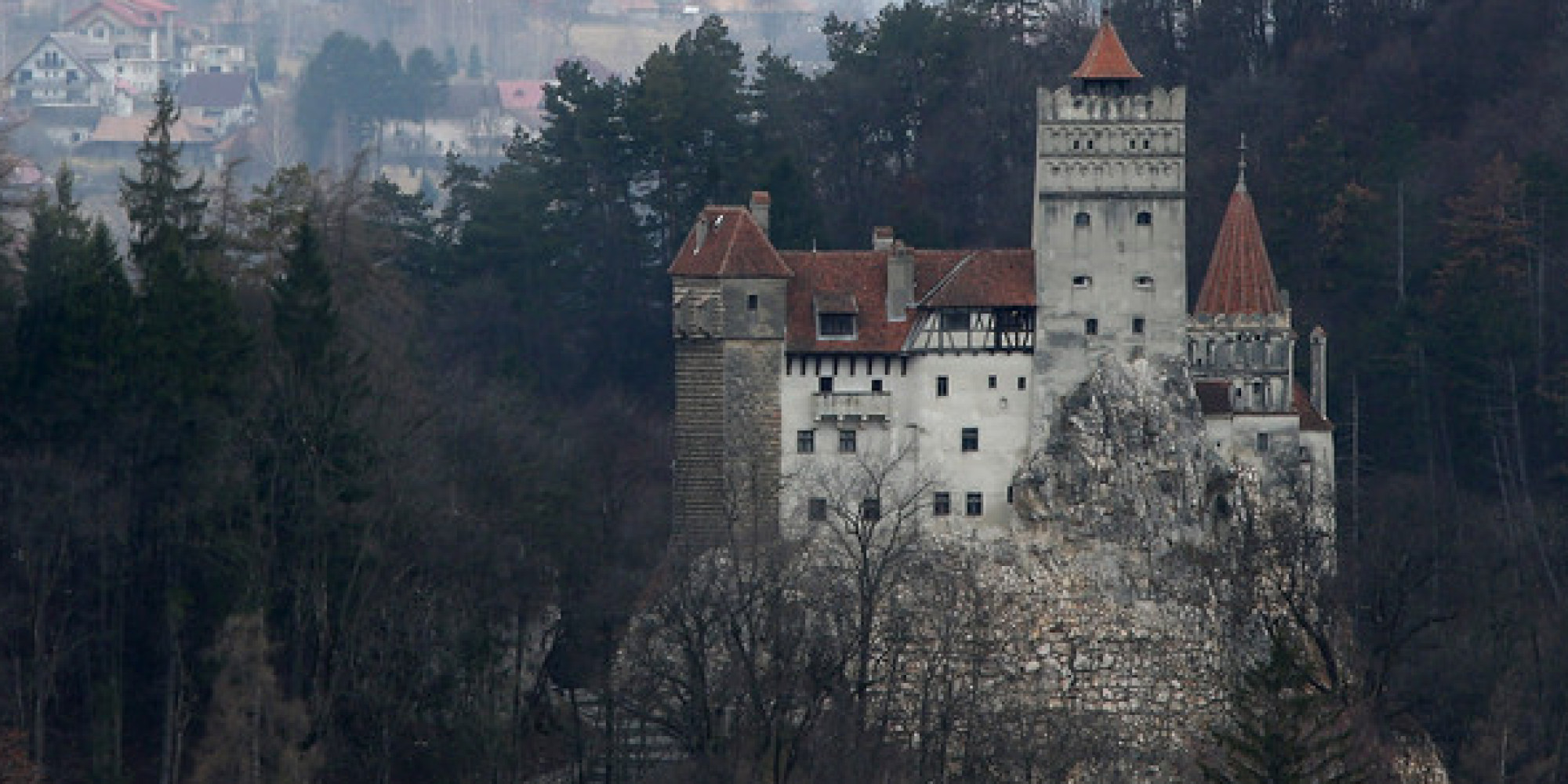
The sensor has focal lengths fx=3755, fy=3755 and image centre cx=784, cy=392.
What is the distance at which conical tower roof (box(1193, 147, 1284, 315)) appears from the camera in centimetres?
7825

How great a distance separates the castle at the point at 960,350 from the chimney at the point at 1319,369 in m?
1.20

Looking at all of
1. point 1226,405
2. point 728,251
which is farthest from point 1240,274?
point 728,251

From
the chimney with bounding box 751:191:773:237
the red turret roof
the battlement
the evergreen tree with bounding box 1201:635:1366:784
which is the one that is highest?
the red turret roof

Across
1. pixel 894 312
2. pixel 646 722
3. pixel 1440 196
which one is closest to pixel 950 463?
pixel 894 312

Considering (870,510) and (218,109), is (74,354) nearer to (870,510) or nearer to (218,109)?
(870,510)

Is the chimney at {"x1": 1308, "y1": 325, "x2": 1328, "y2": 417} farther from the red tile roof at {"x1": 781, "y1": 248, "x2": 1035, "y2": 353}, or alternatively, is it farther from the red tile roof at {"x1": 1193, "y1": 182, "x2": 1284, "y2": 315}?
the red tile roof at {"x1": 781, "y1": 248, "x2": 1035, "y2": 353}

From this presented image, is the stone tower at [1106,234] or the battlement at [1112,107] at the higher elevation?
the battlement at [1112,107]

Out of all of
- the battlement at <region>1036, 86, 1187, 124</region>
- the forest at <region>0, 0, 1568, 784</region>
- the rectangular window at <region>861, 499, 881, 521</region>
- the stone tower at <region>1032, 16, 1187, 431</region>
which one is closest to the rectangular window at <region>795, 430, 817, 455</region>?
the rectangular window at <region>861, 499, 881, 521</region>

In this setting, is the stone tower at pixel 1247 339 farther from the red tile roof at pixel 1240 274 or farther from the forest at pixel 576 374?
the forest at pixel 576 374

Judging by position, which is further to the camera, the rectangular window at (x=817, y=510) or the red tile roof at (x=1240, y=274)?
the red tile roof at (x=1240, y=274)

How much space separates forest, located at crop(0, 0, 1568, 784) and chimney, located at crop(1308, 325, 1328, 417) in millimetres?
3551

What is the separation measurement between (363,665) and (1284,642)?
1841cm

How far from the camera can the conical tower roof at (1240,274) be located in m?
78.2

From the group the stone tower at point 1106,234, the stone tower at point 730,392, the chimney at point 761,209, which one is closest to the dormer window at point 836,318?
the stone tower at point 730,392
